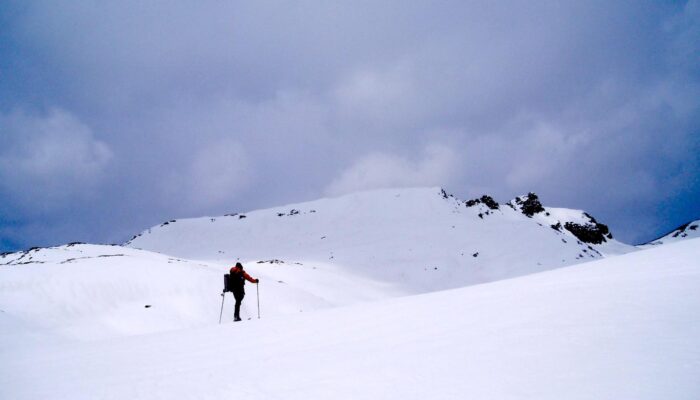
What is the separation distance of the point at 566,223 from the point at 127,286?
117680 mm

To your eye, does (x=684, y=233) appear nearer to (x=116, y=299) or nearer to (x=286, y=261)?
(x=286, y=261)

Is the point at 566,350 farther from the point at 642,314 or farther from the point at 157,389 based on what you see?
the point at 157,389

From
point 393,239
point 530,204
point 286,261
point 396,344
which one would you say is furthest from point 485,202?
point 396,344

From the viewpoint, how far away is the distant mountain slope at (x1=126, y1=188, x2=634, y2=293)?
39281 mm

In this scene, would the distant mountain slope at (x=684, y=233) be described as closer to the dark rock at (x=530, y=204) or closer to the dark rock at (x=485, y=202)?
the dark rock at (x=530, y=204)

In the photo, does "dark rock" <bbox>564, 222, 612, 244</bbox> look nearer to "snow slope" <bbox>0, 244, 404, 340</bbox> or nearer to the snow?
"snow slope" <bbox>0, 244, 404, 340</bbox>

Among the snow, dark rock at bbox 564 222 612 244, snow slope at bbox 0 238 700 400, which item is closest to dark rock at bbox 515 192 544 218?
dark rock at bbox 564 222 612 244

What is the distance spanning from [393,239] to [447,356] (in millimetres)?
44972

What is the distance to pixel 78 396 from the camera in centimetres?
391

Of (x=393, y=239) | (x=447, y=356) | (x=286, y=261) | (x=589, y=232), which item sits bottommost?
(x=447, y=356)

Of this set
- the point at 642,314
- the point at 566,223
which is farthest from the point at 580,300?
the point at 566,223

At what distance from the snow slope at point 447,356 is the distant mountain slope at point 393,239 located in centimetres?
2936

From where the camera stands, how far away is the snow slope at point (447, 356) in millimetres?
2930

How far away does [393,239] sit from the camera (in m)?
48.5
